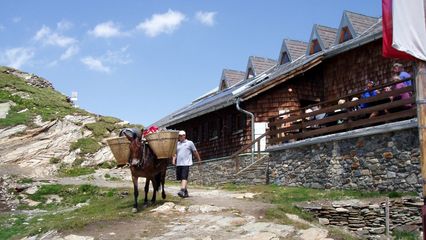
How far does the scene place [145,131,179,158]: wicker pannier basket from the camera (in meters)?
12.6

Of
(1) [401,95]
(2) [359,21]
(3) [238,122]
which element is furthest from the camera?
(3) [238,122]

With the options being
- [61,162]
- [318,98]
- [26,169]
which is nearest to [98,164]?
[61,162]

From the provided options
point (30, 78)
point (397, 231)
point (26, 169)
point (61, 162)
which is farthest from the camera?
point (30, 78)

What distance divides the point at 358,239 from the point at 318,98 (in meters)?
13.7

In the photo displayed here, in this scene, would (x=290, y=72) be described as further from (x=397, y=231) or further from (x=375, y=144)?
(x=397, y=231)

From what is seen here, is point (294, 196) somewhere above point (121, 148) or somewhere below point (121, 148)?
below

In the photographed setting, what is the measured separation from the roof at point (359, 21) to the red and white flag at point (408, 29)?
54.2 ft

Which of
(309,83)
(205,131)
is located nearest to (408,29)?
(309,83)

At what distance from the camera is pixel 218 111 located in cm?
2556

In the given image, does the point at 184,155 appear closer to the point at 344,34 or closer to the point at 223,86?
the point at 344,34

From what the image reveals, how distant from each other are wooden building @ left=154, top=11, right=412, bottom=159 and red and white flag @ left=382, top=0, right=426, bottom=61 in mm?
13160

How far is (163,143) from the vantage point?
41.2 ft

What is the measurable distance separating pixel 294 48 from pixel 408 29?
2259cm

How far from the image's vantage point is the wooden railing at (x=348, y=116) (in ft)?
45.0
